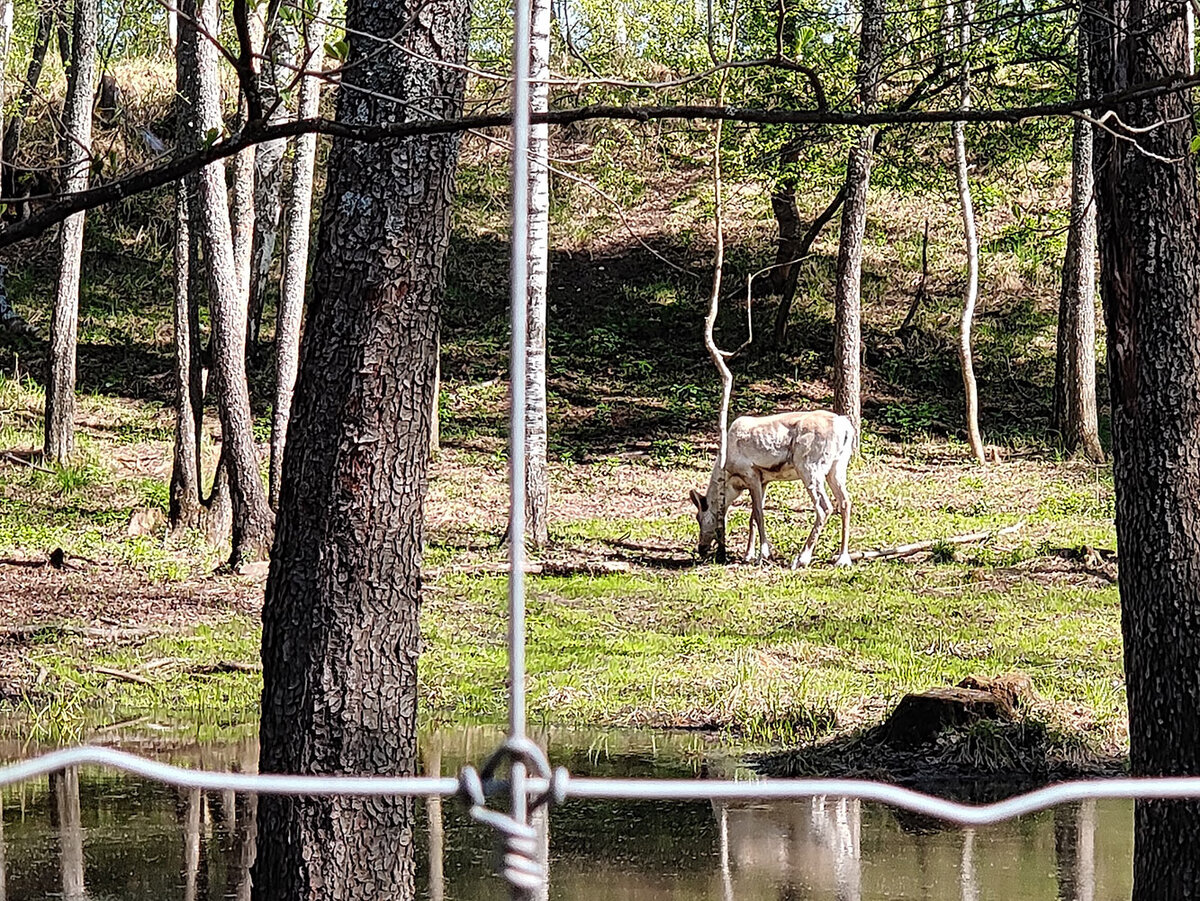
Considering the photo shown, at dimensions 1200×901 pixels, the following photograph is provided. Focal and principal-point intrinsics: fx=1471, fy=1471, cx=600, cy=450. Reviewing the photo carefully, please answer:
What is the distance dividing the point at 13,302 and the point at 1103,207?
77.5 feet

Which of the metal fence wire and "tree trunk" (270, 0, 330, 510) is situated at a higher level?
"tree trunk" (270, 0, 330, 510)

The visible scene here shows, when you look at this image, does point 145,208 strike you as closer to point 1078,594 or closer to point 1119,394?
point 1078,594

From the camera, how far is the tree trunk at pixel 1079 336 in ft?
66.7

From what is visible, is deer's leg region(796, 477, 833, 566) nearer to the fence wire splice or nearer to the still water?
the still water

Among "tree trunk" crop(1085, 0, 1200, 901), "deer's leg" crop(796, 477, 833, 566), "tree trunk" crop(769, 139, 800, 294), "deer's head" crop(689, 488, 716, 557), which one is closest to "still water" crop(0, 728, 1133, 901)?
"tree trunk" crop(1085, 0, 1200, 901)

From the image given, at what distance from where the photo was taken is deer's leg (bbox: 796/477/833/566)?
14969 mm

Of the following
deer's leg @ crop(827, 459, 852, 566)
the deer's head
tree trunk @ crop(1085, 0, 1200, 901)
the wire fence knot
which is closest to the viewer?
the wire fence knot

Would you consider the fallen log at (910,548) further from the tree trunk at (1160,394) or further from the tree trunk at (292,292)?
the tree trunk at (1160,394)

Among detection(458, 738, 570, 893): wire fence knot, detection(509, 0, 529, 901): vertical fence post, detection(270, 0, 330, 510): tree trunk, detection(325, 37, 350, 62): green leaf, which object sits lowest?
detection(458, 738, 570, 893): wire fence knot

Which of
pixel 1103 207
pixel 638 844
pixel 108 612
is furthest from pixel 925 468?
pixel 1103 207

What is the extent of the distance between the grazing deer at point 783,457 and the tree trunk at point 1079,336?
604 cm

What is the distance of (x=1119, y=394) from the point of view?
5.27m

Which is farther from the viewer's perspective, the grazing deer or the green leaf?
the grazing deer

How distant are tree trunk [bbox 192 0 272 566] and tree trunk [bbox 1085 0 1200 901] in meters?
9.79
